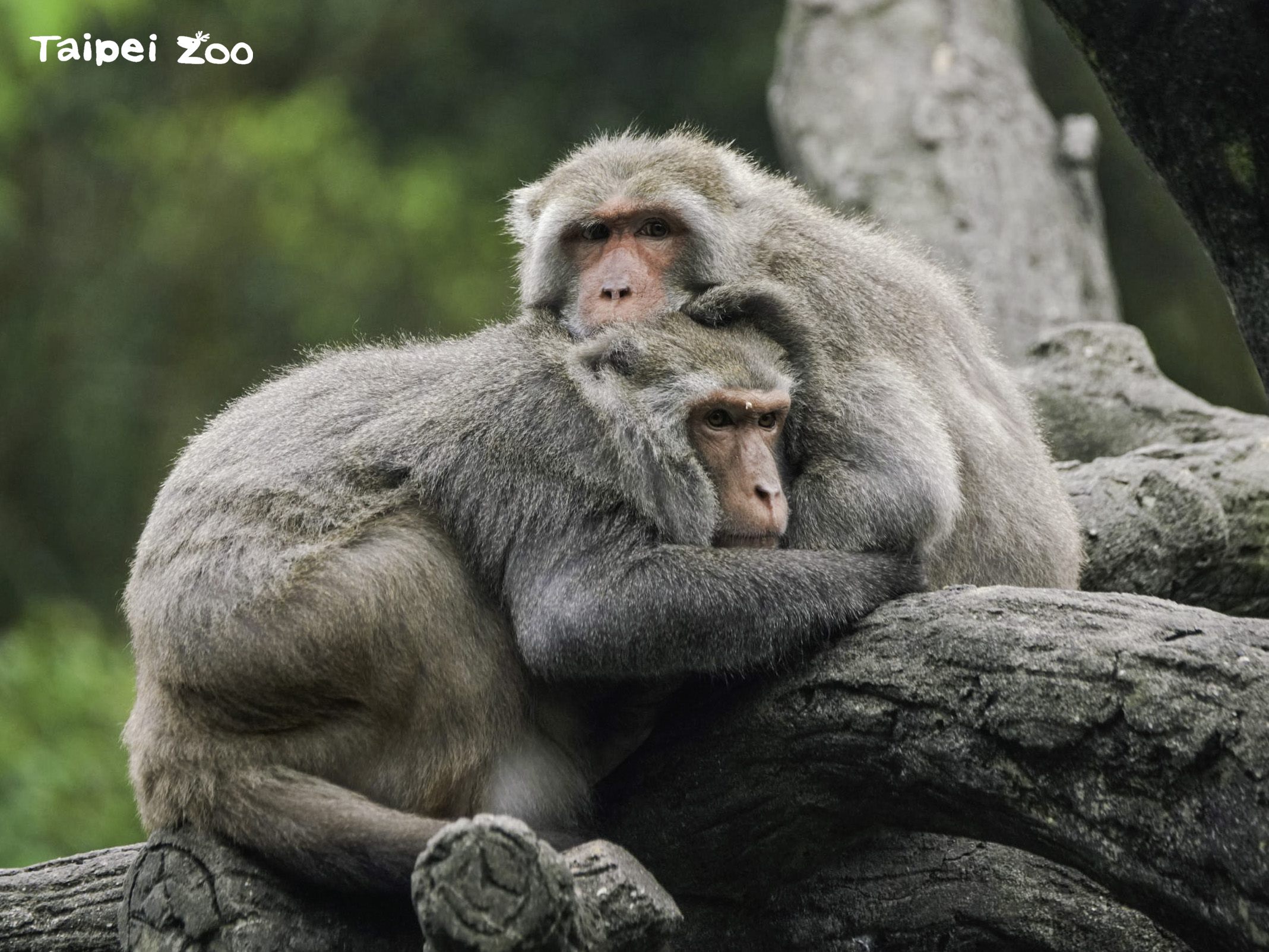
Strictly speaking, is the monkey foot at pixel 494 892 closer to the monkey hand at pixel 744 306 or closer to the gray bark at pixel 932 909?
the gray bark at pixel 932 909

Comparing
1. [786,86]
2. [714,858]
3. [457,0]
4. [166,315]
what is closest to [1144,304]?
[786,86]

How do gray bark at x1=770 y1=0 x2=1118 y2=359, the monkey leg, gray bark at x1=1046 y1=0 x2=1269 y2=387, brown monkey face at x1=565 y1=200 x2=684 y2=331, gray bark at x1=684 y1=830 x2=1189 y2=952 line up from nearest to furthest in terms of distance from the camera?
gray bark at x1=1046 y1=0 x2=1269 y2=387, the monkey leg, gray bark at x1=684 y1=830 x2=1189 y2=952, brown monkey face at x1=565 y1=200 x2=684 y2=331, gray bark at x1=770 y1=0 x2=1118 y2=359

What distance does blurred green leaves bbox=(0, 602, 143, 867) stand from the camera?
1066 centimetres

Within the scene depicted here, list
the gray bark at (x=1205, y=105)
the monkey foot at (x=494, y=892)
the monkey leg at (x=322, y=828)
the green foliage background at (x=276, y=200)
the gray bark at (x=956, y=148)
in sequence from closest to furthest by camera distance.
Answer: the gray bark at (x=1205, y=105) < the monkey foot at (x=494, y=892) < the monkey leg at (x=322, y=828) < the gray bark at (x=956, y=148) < the green foliage background at (x=276, y=200)

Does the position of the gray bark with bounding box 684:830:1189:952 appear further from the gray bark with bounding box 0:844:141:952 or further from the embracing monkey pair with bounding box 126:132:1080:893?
the gray bark with bounding box 0:844:141:952

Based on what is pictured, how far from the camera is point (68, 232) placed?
17.2 meters

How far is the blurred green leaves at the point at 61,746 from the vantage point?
10.7 m

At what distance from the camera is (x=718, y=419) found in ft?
16.6

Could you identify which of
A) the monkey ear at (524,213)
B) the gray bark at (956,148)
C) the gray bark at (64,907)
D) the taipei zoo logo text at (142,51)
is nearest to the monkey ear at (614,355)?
the monkey ear at (524,213)

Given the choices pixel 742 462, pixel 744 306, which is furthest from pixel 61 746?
pixel 742 462

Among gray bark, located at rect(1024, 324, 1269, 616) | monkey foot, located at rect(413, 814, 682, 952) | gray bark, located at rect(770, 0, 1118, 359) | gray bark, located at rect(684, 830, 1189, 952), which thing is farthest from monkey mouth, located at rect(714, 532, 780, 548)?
gray bark, located at rect(770, 0, 1118, 359)

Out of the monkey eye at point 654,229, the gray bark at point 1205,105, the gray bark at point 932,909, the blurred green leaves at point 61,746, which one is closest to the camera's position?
the gray bark at point 1205,105

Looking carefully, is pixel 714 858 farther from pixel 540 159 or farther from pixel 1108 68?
pixel 540 159

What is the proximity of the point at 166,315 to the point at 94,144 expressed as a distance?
6.83ft
